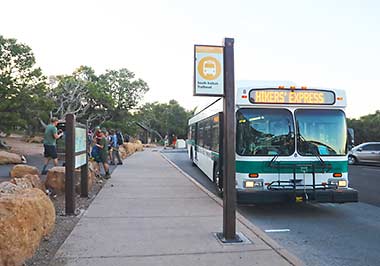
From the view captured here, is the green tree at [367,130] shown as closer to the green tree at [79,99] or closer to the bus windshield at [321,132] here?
the green tree at [79,99]

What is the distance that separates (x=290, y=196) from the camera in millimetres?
7434

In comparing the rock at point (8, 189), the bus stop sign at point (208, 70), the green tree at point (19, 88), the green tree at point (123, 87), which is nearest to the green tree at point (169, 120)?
the green tree at point (123, 87)

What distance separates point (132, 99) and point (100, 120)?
737cm

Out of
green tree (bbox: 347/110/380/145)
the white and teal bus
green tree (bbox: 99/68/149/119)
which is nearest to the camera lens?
the white and teal bus

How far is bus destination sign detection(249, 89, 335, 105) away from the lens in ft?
25.2

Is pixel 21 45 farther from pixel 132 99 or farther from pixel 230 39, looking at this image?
pixel 132 99

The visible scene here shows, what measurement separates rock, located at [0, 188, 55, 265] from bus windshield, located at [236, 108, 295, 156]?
4186 mm

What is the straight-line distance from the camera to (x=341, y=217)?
7.71 meters

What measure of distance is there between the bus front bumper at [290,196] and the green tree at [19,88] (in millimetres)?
15532

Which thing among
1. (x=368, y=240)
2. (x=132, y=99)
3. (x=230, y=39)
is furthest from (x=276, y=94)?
(x=132, y=99)

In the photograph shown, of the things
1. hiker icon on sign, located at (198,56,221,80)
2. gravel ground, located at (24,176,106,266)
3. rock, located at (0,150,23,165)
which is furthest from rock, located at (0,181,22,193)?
rock, located at (0,150,23,165)

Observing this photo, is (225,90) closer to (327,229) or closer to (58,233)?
(327,229)

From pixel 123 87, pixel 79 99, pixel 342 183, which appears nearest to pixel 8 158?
pixel 342 183

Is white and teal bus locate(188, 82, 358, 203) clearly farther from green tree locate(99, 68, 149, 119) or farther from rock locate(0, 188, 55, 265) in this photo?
green tree locate(99, 68, 149, 119)
